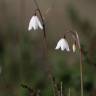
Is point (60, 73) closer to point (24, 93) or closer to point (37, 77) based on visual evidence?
point (37, 77)

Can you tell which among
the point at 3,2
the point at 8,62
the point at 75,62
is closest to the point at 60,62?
the point at 75,62

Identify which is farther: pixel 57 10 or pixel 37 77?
pixel 57 10

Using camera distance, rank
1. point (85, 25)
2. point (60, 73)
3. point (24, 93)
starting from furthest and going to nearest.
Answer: point (85, 25) → point (60, 73) → point (24, 93)

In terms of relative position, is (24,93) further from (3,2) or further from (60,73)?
(3,2)

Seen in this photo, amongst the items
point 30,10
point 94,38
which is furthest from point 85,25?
point 30,10

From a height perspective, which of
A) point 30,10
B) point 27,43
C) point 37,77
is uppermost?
point 30,10

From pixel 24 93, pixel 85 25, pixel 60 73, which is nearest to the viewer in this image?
pixel 24 93

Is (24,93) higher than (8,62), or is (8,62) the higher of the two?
(8,62)
